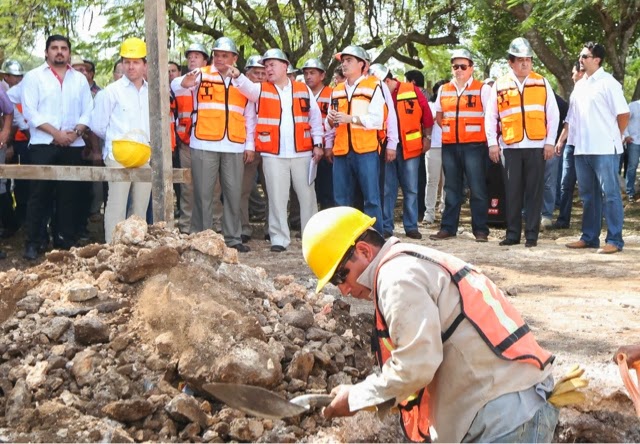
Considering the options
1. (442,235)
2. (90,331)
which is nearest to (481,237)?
(442,235)

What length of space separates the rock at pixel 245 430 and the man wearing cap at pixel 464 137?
638 cm

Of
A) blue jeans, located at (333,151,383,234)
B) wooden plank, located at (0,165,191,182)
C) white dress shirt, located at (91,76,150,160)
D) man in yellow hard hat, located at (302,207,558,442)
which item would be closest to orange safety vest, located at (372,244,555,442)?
man in yellow hard hat, located at (302,207,558,442)

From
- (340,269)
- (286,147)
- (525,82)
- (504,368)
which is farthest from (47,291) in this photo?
(525,82)

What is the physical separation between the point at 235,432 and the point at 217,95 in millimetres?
5553

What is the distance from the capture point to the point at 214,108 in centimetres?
941

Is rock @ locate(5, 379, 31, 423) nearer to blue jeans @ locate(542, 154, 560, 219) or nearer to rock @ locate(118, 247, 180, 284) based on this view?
rock @ locate(118, 247, 180, 284)

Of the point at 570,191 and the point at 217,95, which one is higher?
the point at 217,95

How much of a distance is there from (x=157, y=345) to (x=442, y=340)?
2353 millimetres

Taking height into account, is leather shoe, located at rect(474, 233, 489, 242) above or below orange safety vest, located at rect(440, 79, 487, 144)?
below

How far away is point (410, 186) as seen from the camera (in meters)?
10.9

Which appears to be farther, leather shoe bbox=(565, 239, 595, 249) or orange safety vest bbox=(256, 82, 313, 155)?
leather shoe bbox=(565, 239, 595, 249)

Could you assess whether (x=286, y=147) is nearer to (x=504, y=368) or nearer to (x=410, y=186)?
(x=410, y=186)

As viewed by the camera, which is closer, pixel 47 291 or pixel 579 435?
pixel 579 435

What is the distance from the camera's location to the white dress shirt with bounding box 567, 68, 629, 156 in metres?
9.31
